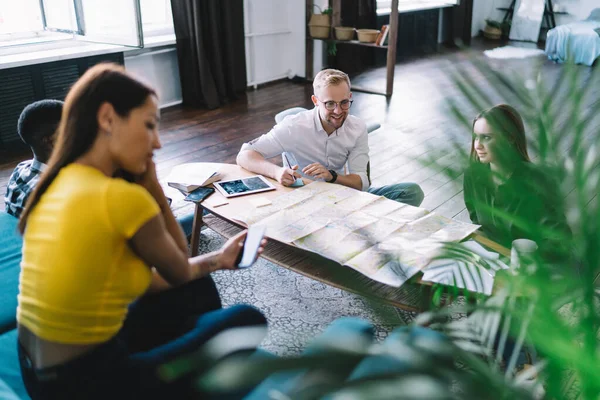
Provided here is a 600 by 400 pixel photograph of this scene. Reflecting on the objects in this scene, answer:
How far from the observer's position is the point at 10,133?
Result: 400 centimetres

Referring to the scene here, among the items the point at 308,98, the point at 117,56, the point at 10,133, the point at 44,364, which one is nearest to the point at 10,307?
the point at 44,364

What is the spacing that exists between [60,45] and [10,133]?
94 cm

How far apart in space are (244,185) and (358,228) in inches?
23.2

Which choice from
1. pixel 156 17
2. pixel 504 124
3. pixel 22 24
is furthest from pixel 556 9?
pixel 504 124

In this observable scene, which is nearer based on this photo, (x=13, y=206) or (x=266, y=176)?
(x=13, y=206)

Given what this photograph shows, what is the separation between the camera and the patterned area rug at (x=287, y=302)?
7.02 ft

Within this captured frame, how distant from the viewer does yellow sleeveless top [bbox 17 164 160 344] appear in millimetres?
1051

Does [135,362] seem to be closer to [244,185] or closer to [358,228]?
[358,228]

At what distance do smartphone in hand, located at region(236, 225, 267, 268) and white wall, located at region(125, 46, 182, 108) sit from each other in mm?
3673

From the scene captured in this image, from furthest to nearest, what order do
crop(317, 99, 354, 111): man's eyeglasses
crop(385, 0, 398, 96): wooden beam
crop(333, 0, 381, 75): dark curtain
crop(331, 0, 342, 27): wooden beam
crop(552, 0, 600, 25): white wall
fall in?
crop(552, 0, 600, 25): white wall < crop(333, 0, 381, 75): dark curtain < crop(331, 0, 342, 27): wooden beam < crop(385, 0, 398, 96): wooden beam < crop(317, 99, 354, 111): man's eyeglasses

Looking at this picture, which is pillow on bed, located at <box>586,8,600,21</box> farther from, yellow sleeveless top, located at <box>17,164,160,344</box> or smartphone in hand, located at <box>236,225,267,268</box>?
yellow sleeveless top, located at <box>17,164,160,344</box>

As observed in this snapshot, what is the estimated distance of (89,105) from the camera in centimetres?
111

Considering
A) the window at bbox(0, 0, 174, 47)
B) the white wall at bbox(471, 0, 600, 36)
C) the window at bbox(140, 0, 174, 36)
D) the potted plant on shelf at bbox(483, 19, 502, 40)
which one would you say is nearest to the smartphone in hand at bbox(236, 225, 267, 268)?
the window at bbox(0, 0, 174, 47)

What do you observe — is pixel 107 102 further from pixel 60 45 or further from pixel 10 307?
pixel 60 45
